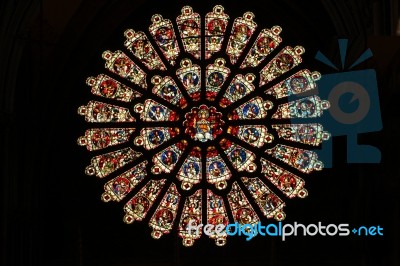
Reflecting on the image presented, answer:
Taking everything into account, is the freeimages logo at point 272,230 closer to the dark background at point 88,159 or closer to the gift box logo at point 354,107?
the dark background at point 88,159

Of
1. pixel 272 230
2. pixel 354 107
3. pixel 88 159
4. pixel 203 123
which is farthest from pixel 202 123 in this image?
pixel 354 107

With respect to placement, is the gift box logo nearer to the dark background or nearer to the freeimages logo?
the dark background

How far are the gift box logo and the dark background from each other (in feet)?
0.51

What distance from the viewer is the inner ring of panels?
1977 centimetres

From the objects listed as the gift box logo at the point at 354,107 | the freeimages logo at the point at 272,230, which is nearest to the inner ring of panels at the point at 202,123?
the freeimages logo at the point at 272,230

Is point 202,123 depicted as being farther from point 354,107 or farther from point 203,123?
point 354,107

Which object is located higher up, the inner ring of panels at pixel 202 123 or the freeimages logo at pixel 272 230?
the inner ring of panels at pixel 202 123

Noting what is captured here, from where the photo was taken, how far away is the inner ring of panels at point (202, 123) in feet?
64.8

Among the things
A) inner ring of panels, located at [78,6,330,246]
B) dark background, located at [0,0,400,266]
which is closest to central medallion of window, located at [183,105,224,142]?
inner ring of panels, located at [78,6,330,246]

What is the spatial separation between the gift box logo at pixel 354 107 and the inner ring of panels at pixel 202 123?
0.71 m

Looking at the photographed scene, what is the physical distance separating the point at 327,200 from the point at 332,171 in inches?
19.3

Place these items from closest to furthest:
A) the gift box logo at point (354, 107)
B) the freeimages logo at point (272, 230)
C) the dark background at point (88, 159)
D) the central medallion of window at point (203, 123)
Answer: the gift box logo at point (354, 107) → the dark background at point (88, 159) → the freeimages logo at point (272, 230) → the central medallion of window at point (203, 123)

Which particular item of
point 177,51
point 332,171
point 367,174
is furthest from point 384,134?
point 177,51

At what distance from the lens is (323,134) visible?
66.2 ft
